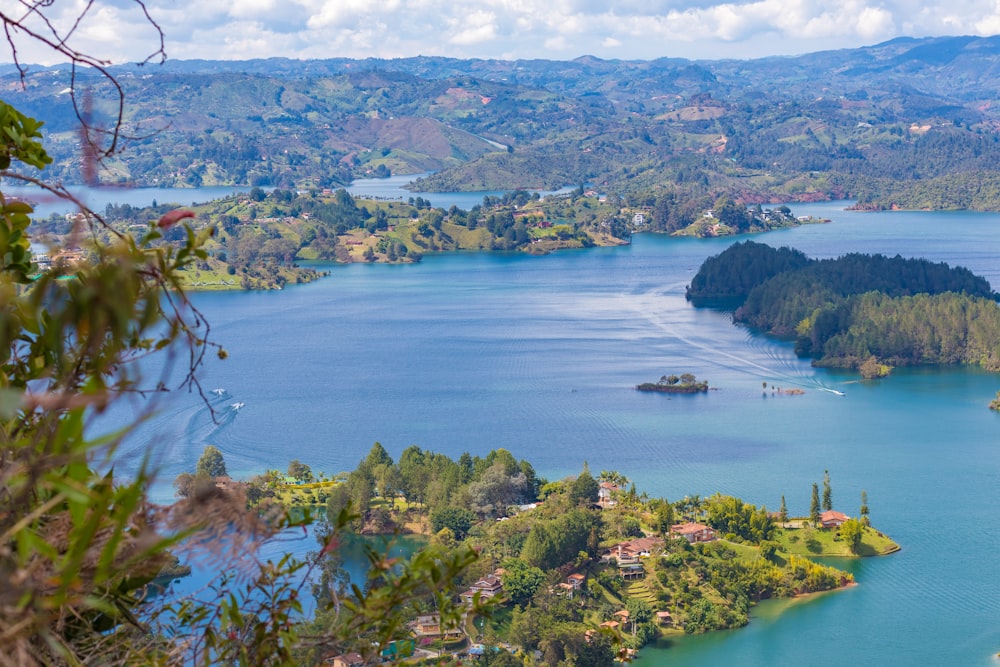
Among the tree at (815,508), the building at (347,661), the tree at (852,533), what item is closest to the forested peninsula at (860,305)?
the tree at (815,508)

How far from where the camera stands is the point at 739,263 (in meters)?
34.2

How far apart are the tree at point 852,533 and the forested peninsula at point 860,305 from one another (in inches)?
440

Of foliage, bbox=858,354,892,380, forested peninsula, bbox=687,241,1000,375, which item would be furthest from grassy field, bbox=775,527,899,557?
forested peninsula, bbox=687,241,1000,375

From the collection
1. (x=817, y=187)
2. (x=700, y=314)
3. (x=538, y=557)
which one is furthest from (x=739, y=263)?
(x=817, y=187)

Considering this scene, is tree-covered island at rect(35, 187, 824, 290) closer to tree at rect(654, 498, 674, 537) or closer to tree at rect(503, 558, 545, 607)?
tree at rect(654, 498, 674, 537)

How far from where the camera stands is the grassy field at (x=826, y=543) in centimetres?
1452

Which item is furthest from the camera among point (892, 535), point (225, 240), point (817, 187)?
point (817, 187)

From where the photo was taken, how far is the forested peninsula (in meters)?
26.5

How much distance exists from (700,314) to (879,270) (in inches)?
202

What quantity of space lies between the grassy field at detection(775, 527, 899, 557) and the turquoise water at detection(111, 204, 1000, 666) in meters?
0.24

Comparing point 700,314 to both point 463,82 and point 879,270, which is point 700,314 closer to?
point 879,270

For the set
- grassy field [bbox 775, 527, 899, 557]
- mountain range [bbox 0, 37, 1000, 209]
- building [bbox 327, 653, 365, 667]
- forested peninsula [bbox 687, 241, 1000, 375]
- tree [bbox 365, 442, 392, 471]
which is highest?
mountain range [bbox 0, 37, 1000, 209]

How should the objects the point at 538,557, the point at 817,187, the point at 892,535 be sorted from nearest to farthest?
the point at 538,557
the point at 892,535
the point at 817,187

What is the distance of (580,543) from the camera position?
13.8m
